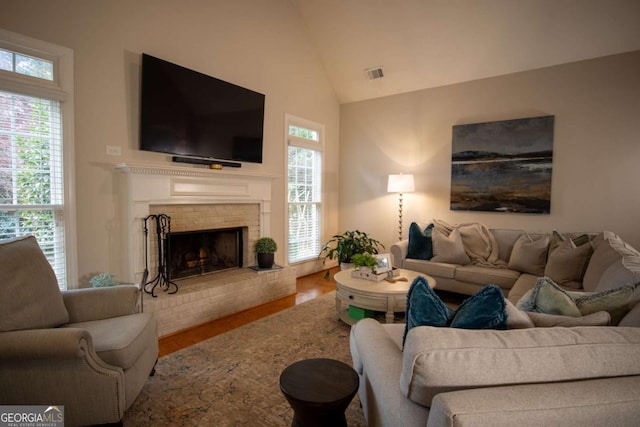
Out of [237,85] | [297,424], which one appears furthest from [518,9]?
[297,424]

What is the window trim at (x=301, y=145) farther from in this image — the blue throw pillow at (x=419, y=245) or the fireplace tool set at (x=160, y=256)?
the fireplace tool set at (x=160, y=256)

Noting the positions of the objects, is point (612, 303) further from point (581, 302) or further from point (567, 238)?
point (567, 238)

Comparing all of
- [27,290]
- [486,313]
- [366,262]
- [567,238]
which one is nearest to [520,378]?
[486,313]

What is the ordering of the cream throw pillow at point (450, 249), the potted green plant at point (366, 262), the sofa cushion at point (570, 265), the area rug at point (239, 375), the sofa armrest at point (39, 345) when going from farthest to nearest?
the cream throw pillow at point (450, 249) → the potted green plant at point (366, 262) → the sofa cushion at point (570, 265) → the area rug at point (239, 375) → the sofa armrest at point (39, 345)

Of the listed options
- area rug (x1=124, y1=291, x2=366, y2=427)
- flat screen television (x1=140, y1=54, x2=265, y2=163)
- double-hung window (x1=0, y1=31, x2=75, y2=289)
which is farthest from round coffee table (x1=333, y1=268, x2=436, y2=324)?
double-hung window (x1=0, y1=31, x2=75, y2=289)

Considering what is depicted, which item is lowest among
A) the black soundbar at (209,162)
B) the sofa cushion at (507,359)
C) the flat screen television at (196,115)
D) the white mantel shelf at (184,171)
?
the sofa cushion at (507,359)

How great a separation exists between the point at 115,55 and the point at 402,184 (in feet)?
12.0

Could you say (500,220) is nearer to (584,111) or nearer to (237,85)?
(584,111)

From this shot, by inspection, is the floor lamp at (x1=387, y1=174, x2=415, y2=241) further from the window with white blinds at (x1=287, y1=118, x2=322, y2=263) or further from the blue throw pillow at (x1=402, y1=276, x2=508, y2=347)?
the blue throw pillow at (x1=402, y1=276, x2=508, y2=347)

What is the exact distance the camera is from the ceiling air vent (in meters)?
4.92

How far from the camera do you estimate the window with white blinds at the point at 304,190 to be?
4957 mm

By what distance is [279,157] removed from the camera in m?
4.65

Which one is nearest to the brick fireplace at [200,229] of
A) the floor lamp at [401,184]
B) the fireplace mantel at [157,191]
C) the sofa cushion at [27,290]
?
the fireplace mantel at [157,191]

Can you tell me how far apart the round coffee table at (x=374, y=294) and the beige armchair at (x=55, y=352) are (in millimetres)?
1690
